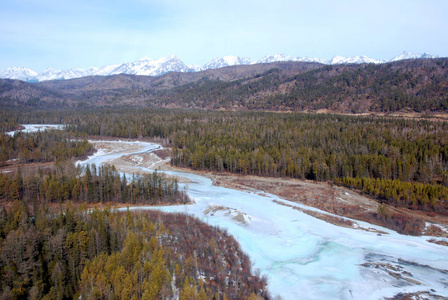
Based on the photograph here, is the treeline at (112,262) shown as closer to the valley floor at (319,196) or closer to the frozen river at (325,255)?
the frozen river at (325,255)

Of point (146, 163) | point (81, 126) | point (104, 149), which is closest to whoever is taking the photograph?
point (146, 163)

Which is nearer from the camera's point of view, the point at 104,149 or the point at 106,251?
the point at 106,251

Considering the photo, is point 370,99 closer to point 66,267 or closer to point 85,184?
point 85,184

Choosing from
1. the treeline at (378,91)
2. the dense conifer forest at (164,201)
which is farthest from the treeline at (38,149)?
the treeline at (378,91)

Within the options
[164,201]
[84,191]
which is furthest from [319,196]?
[84,191]

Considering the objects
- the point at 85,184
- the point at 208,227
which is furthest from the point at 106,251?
the point at 85,184

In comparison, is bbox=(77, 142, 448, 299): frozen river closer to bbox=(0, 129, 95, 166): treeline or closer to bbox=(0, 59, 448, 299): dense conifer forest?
bbox=(0, 59, 448, 299): dense conifer forest

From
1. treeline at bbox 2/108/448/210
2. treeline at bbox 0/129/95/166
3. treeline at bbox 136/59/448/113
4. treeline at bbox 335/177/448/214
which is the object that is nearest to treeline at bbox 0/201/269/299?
treeline at bbox 335/177/448/214
